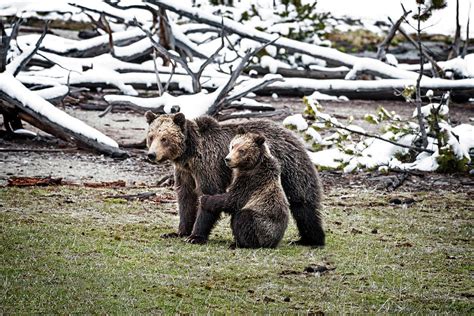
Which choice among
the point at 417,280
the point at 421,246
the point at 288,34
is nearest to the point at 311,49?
the point at 288,34

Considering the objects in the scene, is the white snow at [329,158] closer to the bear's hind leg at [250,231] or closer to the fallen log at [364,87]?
the fallen log at [364,87]

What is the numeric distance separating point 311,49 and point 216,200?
8.57 meters

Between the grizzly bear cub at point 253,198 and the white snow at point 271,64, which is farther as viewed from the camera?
the white snow at point 271,64

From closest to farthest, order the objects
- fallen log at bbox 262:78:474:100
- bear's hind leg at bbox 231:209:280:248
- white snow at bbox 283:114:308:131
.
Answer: bear's hind leg at bbox 231:209:280:248, white snow at bbox 283:114:308:131, fallen log at bbox 262:78:474:100

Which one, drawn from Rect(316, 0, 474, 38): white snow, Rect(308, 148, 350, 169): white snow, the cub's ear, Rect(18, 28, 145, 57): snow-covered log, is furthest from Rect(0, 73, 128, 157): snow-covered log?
Rect(316, 0, 474, 38): white snow

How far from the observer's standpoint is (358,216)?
830cm

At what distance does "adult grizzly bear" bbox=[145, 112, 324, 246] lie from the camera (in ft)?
22.9

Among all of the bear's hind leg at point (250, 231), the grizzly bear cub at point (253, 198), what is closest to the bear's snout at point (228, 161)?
the grizzly bear cub at point (253, 198)

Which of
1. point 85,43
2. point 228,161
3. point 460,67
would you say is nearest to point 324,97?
point 460,67

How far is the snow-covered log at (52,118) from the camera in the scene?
1062cm

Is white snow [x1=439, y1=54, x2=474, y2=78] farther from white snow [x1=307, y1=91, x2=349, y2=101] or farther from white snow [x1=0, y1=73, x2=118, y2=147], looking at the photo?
white snow [x1=0, y1=73, x2=118, y2=147]

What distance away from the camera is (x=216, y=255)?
6.36 m

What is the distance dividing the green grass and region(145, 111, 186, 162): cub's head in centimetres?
65

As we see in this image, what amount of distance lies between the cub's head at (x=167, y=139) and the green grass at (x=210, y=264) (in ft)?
2.13
